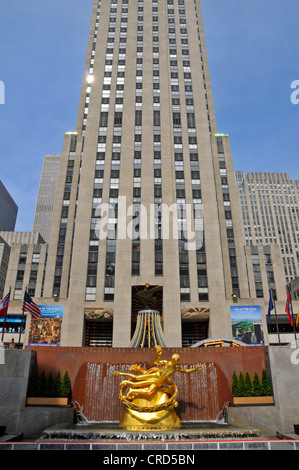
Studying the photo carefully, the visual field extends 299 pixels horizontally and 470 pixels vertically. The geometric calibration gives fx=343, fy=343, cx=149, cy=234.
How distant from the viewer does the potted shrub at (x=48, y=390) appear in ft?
78.1

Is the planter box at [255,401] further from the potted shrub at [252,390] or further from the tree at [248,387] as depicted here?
the tree at [248,387]

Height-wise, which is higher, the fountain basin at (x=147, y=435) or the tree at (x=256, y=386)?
the tree at (x=256, y=386)

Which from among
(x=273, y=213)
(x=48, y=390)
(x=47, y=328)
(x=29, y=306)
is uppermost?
(x=273, y=213)

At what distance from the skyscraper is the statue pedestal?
1876cm

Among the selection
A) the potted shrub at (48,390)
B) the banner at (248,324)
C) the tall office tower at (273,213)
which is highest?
the tall office tower at (273,213)

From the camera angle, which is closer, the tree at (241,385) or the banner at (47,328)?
the tree at (241,385)

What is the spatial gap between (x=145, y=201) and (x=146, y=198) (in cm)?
60

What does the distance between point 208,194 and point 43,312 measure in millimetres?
34824

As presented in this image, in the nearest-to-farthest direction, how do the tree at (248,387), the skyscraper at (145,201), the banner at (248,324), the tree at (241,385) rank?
the tree at (248,387) < the tree at (241,385) < the banner at (248,324) < the skyscraper at (145,201)

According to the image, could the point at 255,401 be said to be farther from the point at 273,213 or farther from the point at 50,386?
the point at 273,213

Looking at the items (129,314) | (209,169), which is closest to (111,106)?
(209,169)

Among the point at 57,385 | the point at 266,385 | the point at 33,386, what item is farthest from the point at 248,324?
the point at 33,386

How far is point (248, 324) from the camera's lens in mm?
54031

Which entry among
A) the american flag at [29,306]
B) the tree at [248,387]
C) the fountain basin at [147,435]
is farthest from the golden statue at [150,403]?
the american flag at [29,306]
